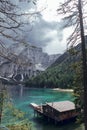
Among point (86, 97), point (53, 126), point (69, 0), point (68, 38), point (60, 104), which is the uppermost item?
point (69, 0)

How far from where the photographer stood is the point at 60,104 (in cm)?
6012

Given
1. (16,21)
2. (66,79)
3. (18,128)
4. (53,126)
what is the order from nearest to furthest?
(16,21) → (18,128) → (53,126) → (66,79)

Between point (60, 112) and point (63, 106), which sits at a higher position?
point (63, 106)

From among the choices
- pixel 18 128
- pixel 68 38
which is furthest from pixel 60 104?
pixel 68 38

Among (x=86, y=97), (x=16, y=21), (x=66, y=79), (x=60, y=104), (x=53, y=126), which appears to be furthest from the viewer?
(x=66, y=79)

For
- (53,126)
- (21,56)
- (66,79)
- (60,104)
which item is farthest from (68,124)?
(66,79)

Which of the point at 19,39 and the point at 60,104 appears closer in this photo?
the point at 19,39

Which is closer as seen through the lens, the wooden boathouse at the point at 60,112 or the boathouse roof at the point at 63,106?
the wooden boathouse at the point at 60,112

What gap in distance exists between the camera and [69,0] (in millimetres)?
12688

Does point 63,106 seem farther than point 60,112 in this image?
Yes

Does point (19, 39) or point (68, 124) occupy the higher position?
point (19, 39)

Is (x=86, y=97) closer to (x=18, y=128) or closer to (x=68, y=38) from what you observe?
(x=68, y=38)

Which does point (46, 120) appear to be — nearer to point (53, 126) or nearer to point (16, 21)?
point (53, 126)

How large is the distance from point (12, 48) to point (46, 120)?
2136 inches
